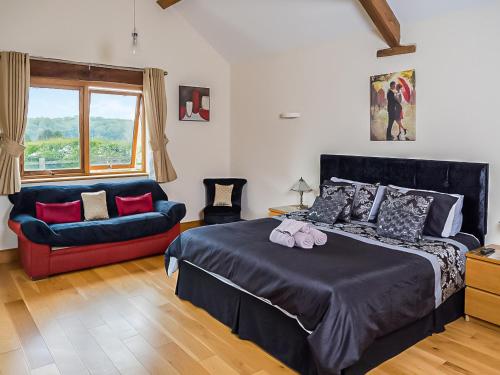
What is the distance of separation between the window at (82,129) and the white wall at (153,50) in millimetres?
407

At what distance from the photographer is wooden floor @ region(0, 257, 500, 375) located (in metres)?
2.71

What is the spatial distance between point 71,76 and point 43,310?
283cm

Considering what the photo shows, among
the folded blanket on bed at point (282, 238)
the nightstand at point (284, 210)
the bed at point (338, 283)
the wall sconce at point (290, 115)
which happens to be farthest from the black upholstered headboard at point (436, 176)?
the folded blanket on bed at point (282, 238)

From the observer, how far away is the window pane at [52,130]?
16.8 feet

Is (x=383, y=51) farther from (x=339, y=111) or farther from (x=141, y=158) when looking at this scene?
(x=141, y=158)

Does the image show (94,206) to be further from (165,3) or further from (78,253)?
(165,3)

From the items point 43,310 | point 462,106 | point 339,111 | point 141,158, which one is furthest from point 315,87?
point 43,310

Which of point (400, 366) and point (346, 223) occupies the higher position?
point (346, 223)

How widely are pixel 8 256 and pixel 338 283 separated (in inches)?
158

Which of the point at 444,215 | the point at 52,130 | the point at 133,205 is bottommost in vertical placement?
the point at 133,205

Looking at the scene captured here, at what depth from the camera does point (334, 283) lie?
2480mm

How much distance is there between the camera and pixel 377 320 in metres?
2.49

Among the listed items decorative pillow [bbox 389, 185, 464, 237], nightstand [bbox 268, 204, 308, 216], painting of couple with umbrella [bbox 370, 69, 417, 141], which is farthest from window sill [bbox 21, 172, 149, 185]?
decorative pillow [bbox 389, 185, 464, 237]

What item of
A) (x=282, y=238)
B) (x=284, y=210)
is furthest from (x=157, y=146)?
(x=282, y=238)
